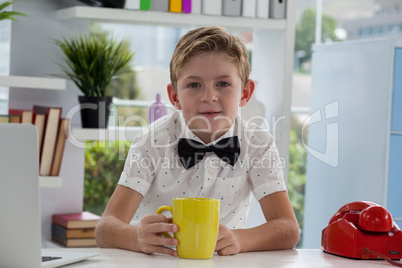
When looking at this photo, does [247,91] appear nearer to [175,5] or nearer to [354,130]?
[175,5]

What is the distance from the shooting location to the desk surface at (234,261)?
115 cm

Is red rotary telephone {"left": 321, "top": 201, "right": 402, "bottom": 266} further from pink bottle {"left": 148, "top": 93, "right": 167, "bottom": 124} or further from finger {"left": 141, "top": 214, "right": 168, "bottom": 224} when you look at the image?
pink bottle {"left": 148, "top": 93, "right": 167, "bottom": 124}

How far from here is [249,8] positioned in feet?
8.65

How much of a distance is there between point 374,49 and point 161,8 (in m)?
1.05

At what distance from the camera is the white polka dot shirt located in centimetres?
172

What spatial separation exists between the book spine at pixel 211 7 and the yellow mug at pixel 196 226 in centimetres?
156

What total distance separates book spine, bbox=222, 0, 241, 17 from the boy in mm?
912

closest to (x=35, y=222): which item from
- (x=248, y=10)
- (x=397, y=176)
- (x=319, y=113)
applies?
(x=248, y=10)

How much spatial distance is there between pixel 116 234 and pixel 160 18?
1390mm

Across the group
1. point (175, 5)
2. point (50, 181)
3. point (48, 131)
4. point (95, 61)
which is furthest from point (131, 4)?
point (50, 181)

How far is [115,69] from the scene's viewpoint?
255cm

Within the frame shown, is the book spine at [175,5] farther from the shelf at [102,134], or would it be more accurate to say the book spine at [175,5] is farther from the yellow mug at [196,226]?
the yellow mug at [196,226]

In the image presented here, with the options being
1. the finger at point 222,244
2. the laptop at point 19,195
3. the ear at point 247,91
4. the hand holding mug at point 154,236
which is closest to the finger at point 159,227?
the hand holding mug at point 154,236

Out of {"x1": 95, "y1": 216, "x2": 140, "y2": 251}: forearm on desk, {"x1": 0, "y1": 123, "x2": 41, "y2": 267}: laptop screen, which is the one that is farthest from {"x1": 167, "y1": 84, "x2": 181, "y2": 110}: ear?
{"x1": 0, "y1": 123, "x2": 41, "y2": 267}: laptop screen
